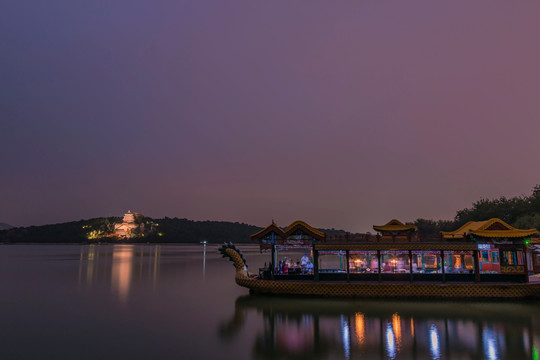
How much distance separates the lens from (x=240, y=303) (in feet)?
71.0

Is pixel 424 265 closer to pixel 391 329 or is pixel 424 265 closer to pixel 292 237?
pixel 292 237

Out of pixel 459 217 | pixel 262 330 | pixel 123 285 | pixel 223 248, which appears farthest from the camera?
pixel 459 217

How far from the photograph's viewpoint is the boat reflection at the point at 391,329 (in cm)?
1187

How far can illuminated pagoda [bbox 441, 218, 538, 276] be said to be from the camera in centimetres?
1941

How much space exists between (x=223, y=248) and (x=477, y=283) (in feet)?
49.7

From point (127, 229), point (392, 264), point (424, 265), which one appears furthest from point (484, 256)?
point (127, 229)

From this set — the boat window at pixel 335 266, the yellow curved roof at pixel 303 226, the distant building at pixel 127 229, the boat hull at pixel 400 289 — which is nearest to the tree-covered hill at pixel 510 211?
the boat window at pixel 335 266

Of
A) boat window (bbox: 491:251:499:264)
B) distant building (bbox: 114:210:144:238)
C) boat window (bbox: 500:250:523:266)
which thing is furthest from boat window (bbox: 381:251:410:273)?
distant building (bbox: 114:210:144:238)

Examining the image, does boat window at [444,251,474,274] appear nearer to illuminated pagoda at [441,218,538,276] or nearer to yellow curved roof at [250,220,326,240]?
illuminated pagoda at [441,218,538,276]

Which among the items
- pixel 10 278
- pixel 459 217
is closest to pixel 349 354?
pixel 10 278

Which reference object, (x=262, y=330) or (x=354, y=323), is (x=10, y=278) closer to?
(x=262, y=330)

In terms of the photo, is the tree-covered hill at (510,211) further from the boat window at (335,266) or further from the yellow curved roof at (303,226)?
the yellow curved roof at (303,226)

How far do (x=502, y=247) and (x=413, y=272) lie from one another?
186 inches

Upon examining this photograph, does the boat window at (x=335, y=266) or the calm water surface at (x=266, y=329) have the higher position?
the boat window at (x=335, y=266)
